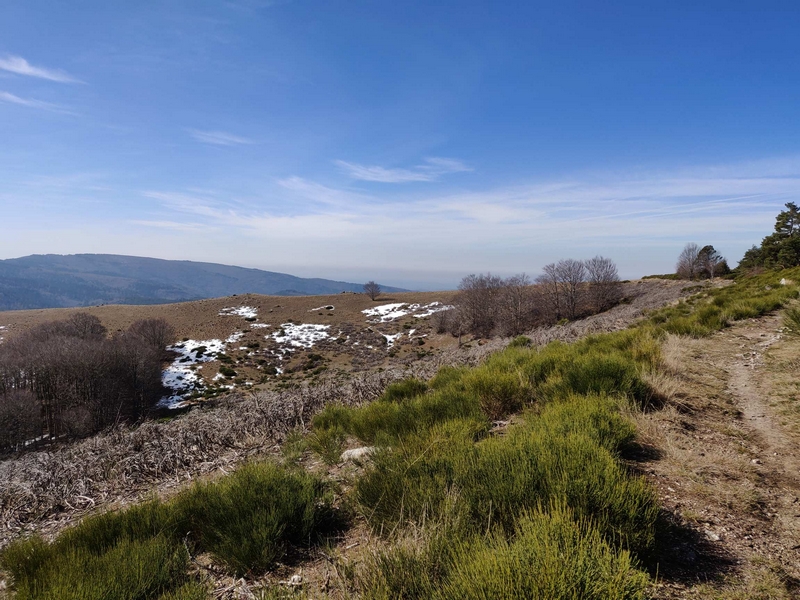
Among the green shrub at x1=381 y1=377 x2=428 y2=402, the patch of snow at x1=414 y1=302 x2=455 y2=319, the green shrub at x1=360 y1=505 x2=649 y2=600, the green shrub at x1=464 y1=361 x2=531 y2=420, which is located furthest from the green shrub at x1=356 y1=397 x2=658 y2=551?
the patch of snow at x1=414 y1=302 x2=455 y2=319

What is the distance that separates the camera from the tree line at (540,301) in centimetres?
4766

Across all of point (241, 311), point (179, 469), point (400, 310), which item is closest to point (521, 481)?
point (179, 469)

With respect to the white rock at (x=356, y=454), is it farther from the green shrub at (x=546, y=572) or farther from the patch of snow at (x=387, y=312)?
the patch of snow at (x=387, y=312)

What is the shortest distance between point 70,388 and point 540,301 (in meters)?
51.9

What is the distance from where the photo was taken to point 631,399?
500cm

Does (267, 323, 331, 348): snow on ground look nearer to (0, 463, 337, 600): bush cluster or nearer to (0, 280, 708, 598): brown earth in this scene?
(0, 280, 708, 598): brown earth

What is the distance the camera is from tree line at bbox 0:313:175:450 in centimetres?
2711

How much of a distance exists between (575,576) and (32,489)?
683 centimetres

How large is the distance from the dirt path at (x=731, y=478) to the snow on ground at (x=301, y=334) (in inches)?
2064

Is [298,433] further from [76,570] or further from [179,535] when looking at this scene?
[76,570]

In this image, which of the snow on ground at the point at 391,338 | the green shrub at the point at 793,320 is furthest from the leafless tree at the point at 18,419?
the green shrub at the point at 793,320

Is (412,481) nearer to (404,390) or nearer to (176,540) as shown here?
(176,540)

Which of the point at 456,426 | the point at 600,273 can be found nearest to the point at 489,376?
the point at 456,426

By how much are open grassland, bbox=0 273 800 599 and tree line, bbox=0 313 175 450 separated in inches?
1169
